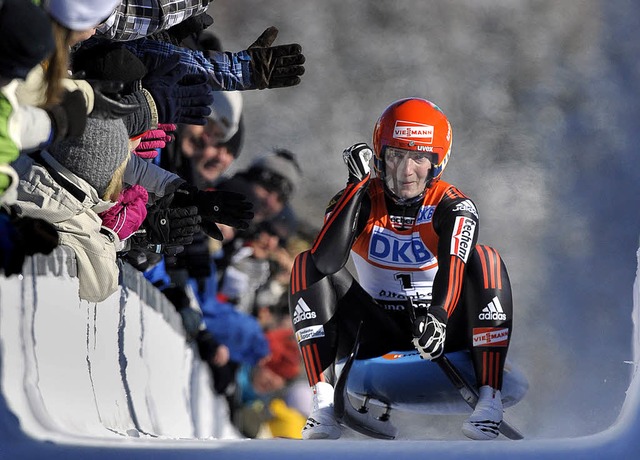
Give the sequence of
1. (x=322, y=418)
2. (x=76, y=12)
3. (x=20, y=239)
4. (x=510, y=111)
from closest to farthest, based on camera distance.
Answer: (x=20, y=239) < (x=76, y=12) < (x=322, y=418) < (x=510, y=111)

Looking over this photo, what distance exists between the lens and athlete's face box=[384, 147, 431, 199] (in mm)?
3188

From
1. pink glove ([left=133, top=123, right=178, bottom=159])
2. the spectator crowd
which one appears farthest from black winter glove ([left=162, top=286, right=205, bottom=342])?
pink glove ([left=133, top=123, right=178, bottom=159])

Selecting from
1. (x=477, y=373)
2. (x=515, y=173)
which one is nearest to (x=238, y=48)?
(x=515, y=173)

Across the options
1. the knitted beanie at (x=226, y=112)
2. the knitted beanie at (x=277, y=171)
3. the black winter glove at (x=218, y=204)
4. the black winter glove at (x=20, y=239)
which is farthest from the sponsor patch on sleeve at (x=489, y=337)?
the knitted beanie at (x=226, y=112)

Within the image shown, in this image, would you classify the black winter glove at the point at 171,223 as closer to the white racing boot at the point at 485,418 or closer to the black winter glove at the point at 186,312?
the white racing boot at the point at 485,418

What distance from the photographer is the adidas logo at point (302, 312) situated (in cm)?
318

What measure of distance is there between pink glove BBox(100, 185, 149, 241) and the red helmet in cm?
81

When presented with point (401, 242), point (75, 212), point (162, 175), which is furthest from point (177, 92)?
point (401, 242)

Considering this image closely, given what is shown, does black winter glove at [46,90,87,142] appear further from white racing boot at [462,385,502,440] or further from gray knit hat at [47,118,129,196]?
white racing boot at [462,385,502,440]

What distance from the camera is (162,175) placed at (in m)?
3.14

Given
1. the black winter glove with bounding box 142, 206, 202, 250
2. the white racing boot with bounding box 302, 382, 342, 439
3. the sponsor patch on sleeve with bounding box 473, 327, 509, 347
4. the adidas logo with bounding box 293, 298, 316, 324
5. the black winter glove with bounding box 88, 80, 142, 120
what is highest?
the black winter glove with bounding box 88, 80, 142, 120

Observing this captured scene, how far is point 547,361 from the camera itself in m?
4.27

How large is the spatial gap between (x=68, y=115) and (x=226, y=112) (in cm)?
279

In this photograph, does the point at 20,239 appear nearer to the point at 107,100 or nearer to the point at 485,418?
the point at 107,100
